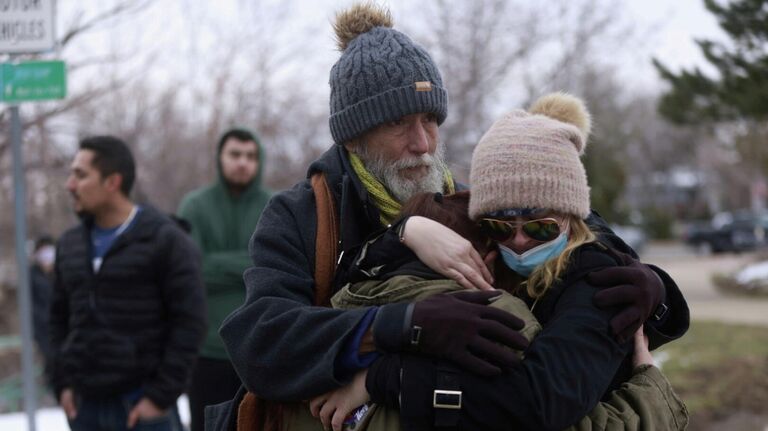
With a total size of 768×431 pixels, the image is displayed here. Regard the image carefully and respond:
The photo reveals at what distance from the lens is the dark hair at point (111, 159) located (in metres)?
4.48

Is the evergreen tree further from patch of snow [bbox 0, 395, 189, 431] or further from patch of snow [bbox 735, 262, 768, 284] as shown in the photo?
patch of snow [bbox 735, 262, 768, 284]

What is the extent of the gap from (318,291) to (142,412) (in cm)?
230

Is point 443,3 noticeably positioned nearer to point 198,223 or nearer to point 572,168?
point 198,223

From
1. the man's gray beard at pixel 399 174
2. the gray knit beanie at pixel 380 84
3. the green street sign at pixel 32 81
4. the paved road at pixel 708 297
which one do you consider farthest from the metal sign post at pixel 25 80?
the paved road at pixel 708 297

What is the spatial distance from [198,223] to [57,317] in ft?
3.35

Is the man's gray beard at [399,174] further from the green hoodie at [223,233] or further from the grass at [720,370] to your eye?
the grass at [720,370]

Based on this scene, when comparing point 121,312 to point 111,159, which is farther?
point 111,159

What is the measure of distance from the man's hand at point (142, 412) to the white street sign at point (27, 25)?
2065mm

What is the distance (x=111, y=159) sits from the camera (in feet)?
14.8

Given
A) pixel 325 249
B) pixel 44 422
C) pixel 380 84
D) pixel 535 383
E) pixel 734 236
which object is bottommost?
pixel 734 236

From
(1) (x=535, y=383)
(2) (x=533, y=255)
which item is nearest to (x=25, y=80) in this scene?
(2) (x=533, y=255)

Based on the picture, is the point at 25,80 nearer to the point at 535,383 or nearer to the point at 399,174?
the point at 399,174

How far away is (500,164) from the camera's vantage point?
6.99 ft

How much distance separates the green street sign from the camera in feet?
16.4
